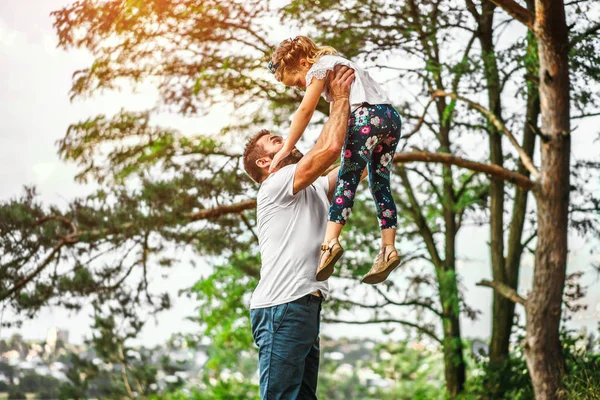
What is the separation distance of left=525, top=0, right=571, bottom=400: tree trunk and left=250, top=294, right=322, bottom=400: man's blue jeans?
321 cm

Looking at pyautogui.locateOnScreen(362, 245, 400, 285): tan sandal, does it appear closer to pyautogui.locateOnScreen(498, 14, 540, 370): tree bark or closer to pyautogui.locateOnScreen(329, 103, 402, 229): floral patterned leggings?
pyautogui.locateOnScreen(329, 103, 402, 229): floral patterned leggings

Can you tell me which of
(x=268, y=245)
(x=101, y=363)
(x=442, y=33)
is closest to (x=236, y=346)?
(x=101, y=363)

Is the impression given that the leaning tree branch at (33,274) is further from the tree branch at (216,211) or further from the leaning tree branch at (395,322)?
the leaning tree branch at (395,322)

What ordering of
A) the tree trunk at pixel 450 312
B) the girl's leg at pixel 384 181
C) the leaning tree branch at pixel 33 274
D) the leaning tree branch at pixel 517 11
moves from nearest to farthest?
1. the girl's leg at pixel 384 181
2. the leaning tree branch at pixel 517 11
3. the leaning tree branch at pixel 33 274
4. the tree trunk at pixel 450 312

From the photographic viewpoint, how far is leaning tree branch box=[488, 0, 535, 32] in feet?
12.8

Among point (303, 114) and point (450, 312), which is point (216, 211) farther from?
point (303, 114)

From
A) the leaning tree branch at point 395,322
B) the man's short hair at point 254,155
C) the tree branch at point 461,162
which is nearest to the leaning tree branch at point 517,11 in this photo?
the tree branch at point 461,162

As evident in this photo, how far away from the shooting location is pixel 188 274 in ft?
23.9

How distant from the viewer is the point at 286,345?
1845mm

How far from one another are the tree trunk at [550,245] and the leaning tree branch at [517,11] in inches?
16.9

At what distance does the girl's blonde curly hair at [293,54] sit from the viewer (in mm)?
2125

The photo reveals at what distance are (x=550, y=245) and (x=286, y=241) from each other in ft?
10.6

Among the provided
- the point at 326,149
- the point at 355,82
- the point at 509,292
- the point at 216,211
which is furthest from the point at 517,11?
the point at 326,149

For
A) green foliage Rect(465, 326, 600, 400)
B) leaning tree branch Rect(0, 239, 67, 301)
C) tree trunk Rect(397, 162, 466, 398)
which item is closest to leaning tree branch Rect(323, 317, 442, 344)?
tree trunk Rect(397, 162, 466, 398)
